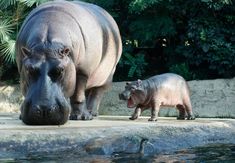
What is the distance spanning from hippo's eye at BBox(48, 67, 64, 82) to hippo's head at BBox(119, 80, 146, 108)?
1.09 meters

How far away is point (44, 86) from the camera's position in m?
4.34

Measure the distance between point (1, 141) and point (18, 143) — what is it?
101 mm

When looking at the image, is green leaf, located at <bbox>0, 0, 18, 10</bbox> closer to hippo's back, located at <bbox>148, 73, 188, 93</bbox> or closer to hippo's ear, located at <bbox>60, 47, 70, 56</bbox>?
hippo's back, located at <bbox>148, 73, 188, 93</bbox>

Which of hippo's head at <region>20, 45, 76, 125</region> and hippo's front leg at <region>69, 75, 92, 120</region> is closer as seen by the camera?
Result: hippo's head at <region>20, 45, 76, 125</region>

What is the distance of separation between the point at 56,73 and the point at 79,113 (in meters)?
1.08

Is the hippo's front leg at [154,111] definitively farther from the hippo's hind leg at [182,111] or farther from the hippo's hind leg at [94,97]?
the hippo's hind leg at [94,97]

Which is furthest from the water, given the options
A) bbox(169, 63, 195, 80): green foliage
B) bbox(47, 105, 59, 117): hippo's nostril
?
bbox(169, 63, 195, 80): green foliage

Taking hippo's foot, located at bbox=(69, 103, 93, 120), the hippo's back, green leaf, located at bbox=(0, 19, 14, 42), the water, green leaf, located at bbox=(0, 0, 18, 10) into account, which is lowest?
the water

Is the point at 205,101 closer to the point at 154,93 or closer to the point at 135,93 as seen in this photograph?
the point at 154,93

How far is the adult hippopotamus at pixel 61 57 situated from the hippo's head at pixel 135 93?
1.28 feet

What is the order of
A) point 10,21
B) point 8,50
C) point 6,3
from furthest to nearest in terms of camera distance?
point 6,3 → point 10,21 → point 8,50

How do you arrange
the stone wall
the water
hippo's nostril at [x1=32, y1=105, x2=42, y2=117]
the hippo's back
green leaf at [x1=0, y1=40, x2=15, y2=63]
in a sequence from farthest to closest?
1. green leaf at [x1=0, y1=40, x2=15, y2=63]
2. the stone wall
3. the hippo's back
4. hippo's nostril at [x1=32, y1=105, x2=42, y2=117]
5. the water

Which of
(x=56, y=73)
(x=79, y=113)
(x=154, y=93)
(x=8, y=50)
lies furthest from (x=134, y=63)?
(x=56, y=73)

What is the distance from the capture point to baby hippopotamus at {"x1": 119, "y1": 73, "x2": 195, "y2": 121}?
555 cm
